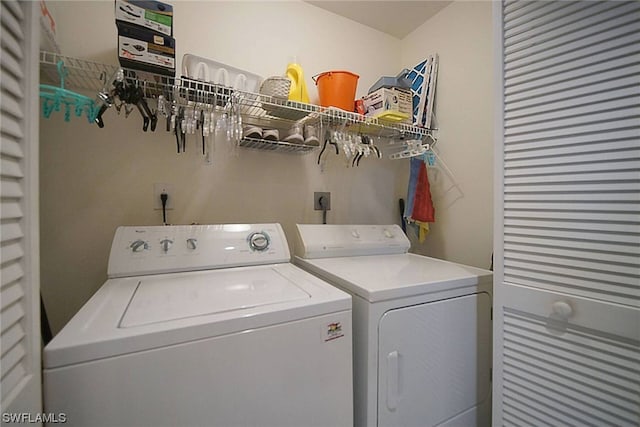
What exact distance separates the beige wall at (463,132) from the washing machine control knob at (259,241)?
1.27 metres

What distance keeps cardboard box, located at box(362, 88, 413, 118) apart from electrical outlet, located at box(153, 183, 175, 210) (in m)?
1.28

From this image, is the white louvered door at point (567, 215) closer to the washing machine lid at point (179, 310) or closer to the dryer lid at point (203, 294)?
the washing machine lid at point (179, 310)

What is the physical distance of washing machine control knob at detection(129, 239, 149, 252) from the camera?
114cm

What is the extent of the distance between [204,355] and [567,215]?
1156mm

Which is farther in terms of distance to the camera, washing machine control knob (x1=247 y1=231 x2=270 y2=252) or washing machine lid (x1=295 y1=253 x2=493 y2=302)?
washing machine control knob (x1=247 y1=231 x2=270 y2=252)

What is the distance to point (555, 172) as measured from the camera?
0.84 meters

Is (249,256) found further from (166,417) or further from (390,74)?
(390,74)

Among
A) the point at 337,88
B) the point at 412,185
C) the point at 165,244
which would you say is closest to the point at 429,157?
the point at 412,185

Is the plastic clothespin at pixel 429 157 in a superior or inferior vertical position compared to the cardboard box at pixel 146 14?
inferior

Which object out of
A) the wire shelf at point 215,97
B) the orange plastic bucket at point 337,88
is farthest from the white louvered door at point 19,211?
the orange plastic bucket at point 337,88

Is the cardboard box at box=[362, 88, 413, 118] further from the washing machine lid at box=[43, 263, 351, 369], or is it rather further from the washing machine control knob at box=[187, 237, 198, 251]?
the washing machine control knob at box=[187, 237, 198, 251]

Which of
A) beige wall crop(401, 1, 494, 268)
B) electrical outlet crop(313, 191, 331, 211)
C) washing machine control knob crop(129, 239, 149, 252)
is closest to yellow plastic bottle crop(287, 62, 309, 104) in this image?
Result: electrical outlet crop(313, 191, 331, 211)

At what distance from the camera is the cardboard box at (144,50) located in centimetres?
100

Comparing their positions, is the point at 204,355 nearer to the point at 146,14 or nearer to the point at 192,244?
the point at 192,244
